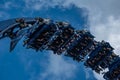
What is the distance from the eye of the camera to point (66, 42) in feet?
120

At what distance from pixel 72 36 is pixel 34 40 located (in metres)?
5.64

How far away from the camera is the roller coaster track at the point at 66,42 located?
30.2 m

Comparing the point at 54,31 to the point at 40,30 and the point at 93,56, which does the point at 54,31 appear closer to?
the point at 40,30

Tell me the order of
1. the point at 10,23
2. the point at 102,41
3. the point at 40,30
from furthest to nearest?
the point at 102,41 → the point at 40,30 → the point at 10,23

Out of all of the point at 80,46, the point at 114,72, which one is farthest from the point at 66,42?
the point at 114,72

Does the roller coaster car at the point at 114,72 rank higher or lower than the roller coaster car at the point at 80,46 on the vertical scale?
lower

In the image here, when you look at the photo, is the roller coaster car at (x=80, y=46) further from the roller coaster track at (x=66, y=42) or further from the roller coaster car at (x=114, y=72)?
the roller coaster car at (x=114, y=72)

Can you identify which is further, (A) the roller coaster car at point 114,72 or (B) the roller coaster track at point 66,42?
(A) the roller coaster car at point 114,72

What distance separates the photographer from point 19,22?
30.0 metres

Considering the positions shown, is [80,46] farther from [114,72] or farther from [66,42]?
[114,72]

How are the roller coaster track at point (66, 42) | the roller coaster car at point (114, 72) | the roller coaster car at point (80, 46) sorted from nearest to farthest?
the roller coaster track at point (66, 42), the roller coaster car at point (80, 46), the roller coaster car at point (114, 72)

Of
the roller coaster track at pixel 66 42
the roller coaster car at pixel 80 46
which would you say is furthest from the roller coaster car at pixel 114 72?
the roller coaster car at pixel 80 46

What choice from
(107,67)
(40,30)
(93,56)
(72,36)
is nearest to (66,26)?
(72,36)

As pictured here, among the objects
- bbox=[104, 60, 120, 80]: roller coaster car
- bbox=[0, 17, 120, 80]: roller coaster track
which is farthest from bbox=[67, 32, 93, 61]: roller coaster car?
bbox=[104, 60, 120, 80]: roller coaster car
